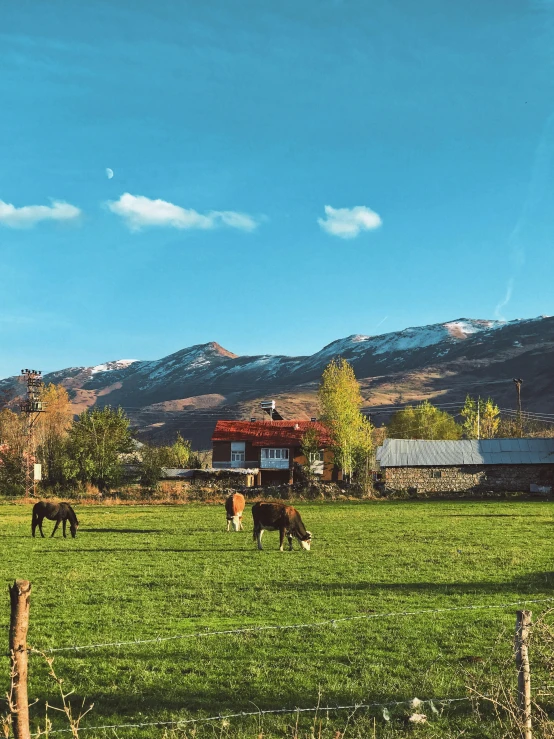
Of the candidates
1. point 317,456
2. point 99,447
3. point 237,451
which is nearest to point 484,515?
point 99,447

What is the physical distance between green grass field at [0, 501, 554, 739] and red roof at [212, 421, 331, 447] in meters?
59.9

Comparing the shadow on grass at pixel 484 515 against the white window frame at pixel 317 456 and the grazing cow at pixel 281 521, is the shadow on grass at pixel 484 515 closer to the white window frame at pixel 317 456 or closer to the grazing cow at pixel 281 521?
the grazing cow at pixel 281 521

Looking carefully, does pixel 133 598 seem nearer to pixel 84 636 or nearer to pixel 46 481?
pixel 84 636

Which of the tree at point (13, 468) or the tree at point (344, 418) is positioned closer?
the tree at point (13, 468)

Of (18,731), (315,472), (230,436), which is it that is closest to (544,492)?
(315,472)

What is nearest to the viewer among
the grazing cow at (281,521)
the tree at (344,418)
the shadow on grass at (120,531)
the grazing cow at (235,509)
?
the grazing cow at (281,521)

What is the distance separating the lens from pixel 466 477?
64938 mm

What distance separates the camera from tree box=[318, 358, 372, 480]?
7562 cm

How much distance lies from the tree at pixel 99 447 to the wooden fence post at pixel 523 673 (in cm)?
5967

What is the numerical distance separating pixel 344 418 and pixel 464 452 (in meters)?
14.5

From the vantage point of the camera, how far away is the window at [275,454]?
8569cm

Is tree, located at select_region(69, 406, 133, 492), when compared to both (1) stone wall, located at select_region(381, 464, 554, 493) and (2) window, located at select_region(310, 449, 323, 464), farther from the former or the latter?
(1) stone wall, located at select_region(381, 464, 554, 493)

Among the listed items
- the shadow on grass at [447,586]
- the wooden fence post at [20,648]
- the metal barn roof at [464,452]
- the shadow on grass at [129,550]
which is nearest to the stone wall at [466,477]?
the metal barn roof at [464,452]

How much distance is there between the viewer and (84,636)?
11.1 m
